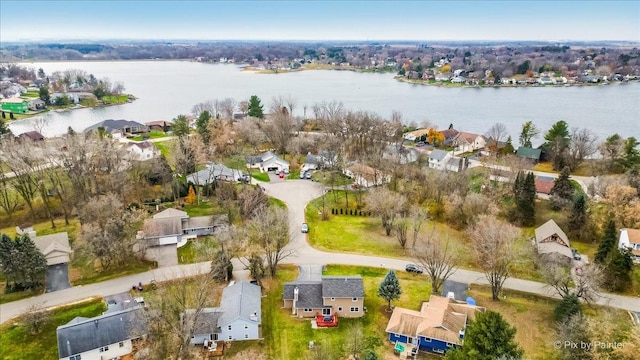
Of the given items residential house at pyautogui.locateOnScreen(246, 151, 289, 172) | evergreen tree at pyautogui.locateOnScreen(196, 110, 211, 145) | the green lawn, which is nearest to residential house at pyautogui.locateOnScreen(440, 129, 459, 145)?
residential house at pyautogui.locateOnScreen(246, 151, 289, 172)

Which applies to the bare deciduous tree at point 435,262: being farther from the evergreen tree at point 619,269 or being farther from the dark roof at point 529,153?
the dark roof at point 529,153

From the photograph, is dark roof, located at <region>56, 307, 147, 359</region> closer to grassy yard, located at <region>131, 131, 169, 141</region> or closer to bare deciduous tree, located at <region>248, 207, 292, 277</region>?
bare deciduous tree, located at <region>248, 207, 292, 277</region>

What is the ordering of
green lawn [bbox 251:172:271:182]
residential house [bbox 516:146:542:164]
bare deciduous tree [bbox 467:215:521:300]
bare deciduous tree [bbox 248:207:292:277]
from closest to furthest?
bare deciduous tree [bbox 467:215:521:300] → bare deciduous tree [bbox 248:207:292:277] → green lawn [bbox 251:172:271:182] → residential house [bbox 516:146:542:164]

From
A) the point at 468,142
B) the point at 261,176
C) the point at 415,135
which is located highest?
the point at 415,135

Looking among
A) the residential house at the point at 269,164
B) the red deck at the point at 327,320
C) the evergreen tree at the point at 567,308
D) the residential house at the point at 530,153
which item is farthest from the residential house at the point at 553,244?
the residential house at the point at 269,164

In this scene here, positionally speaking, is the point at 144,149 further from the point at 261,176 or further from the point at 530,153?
the point at 530,153

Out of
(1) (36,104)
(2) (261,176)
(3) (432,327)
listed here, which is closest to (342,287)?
(3) (432,327)

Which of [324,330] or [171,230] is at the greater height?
[171,230]
